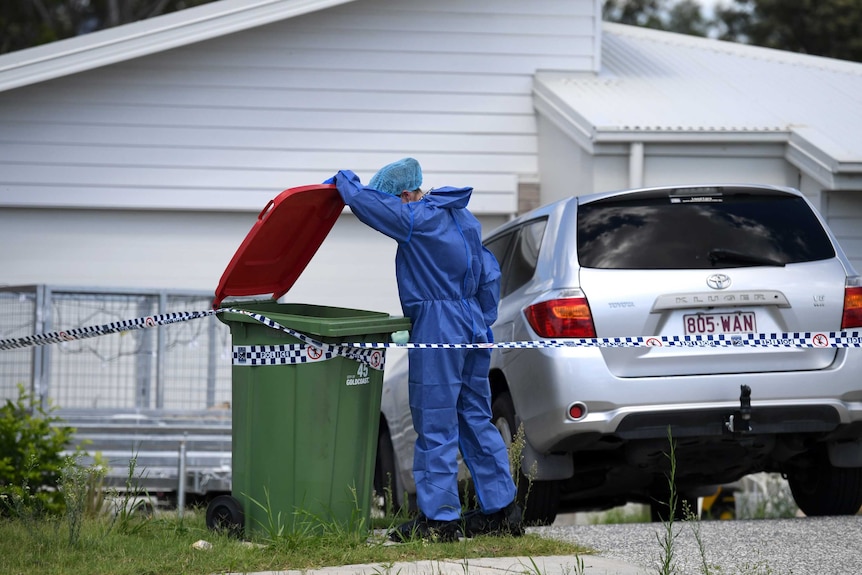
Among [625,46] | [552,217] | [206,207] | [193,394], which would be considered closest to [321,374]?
[552,217]

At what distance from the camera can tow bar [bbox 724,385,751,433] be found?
19.5ft

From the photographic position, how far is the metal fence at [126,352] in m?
9.02

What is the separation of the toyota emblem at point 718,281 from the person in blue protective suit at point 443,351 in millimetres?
1189

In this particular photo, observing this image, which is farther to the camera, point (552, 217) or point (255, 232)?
point (552, 217)

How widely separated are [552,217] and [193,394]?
4.87m

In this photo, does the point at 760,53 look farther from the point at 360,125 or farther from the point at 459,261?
the point at 459,261

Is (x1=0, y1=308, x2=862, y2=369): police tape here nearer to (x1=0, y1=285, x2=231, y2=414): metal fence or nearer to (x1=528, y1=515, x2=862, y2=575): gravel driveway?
(x1=528, y1=515, x2=862, y2=575): gravel driveway

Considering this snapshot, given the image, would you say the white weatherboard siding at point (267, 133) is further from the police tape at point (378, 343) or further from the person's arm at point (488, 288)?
the person's arm at point (488, 288)

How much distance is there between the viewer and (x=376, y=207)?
5168 millimetres

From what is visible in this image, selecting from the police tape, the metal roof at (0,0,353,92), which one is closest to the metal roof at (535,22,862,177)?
the metal roof at (0,0,353,92)

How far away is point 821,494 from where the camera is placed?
6.73 meters

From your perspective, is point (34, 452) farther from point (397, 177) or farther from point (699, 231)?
point (699, 231)

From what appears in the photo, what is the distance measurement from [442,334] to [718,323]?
155 cm

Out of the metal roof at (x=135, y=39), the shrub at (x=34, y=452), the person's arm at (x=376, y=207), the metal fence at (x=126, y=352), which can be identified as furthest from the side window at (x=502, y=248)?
the metal roof at (x=135, y=39)
